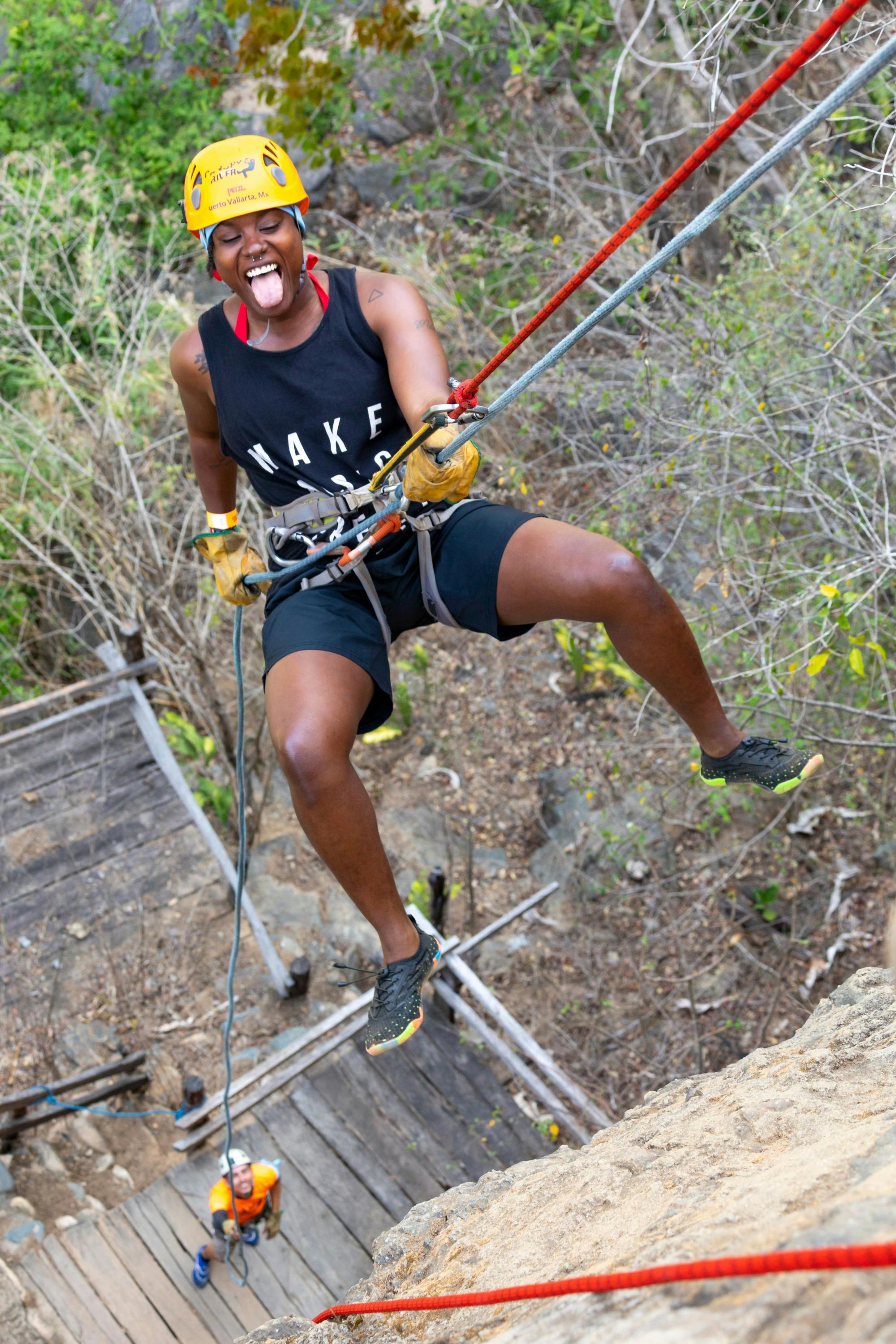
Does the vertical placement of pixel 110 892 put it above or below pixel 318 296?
below

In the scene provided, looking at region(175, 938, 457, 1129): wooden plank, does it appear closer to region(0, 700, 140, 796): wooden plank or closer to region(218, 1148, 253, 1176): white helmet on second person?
region(218, 1148, 253, 1176): white helmet on second person

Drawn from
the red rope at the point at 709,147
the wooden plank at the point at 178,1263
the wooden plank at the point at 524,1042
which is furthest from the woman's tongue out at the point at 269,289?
the wooden plank at the point at 178,1263

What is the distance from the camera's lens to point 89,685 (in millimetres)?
6160

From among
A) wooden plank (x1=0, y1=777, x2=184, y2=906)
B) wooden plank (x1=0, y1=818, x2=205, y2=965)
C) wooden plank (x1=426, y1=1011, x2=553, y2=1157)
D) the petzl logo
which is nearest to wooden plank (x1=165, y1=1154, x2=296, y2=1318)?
wooden plank (x1=426, y1=1011, x2=553, y2=1157)

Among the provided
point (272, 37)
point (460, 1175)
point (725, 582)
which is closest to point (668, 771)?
point (725, 582)

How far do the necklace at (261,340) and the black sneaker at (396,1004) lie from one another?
157 centimetres

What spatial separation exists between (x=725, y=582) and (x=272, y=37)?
6346 mm

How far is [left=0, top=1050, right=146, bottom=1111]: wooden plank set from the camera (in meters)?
4.50

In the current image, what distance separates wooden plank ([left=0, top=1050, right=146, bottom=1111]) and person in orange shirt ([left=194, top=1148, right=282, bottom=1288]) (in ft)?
3.03

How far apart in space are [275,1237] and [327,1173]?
0.32m

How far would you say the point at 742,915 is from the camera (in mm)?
6020

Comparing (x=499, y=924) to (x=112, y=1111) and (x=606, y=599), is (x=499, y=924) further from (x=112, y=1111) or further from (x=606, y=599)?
(x=606, y=599)

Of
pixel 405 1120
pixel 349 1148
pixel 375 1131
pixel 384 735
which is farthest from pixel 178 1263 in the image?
pixel 384 735

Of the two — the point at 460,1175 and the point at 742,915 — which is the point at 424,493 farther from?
the point at 742,915
